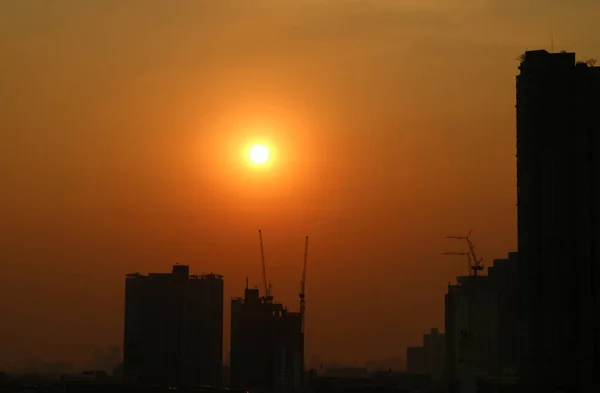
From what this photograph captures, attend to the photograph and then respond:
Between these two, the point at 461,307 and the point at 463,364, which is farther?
the point at 461,307

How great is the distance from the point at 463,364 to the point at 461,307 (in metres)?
40.0

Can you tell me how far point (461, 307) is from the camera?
609ft

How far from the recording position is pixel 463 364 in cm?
14600
